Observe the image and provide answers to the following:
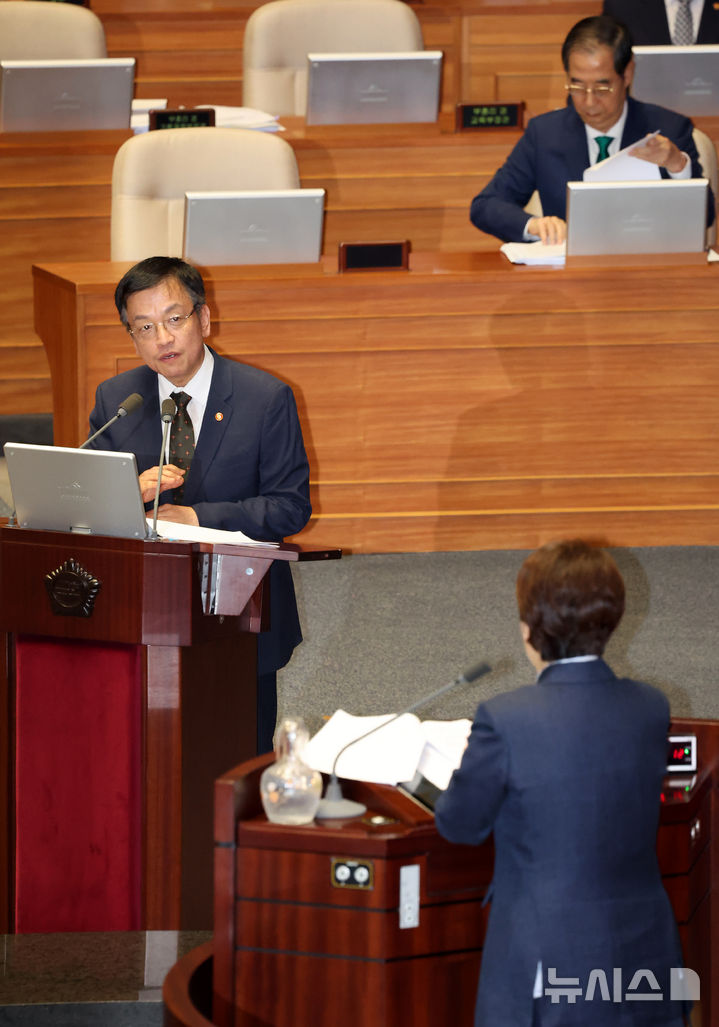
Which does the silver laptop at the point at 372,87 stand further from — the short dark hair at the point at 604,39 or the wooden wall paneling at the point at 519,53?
the wooden wall paneling at the point at 519,53

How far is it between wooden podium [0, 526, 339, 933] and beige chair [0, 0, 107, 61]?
4.21m

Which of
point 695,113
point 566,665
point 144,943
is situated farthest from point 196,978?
point 695,113

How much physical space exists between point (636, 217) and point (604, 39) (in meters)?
0.59

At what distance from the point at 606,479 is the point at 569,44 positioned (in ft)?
4.86

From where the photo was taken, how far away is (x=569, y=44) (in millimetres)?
5012

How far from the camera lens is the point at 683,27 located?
668 centimetres

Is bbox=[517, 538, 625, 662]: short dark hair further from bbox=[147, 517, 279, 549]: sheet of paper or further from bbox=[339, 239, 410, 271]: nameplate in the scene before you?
bbox=[339, 239, 410, 271]: nameplate

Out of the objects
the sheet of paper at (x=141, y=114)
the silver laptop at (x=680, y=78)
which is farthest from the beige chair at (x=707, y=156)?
the sheet of paper at (x=141, y=114)

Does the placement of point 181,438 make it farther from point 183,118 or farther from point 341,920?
point 183,118

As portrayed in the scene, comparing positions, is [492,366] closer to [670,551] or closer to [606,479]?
[606,479]

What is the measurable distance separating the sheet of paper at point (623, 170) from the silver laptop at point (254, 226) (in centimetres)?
93

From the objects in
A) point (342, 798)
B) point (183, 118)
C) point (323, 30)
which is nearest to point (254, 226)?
point (183, 118)

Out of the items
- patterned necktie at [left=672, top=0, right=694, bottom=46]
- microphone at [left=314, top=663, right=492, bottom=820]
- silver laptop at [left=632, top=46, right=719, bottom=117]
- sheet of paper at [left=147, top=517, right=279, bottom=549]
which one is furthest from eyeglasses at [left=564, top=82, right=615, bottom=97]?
microphone at [left=314, top=663, right=492, bottom=820]

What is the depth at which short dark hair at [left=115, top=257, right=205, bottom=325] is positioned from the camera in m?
2.93
